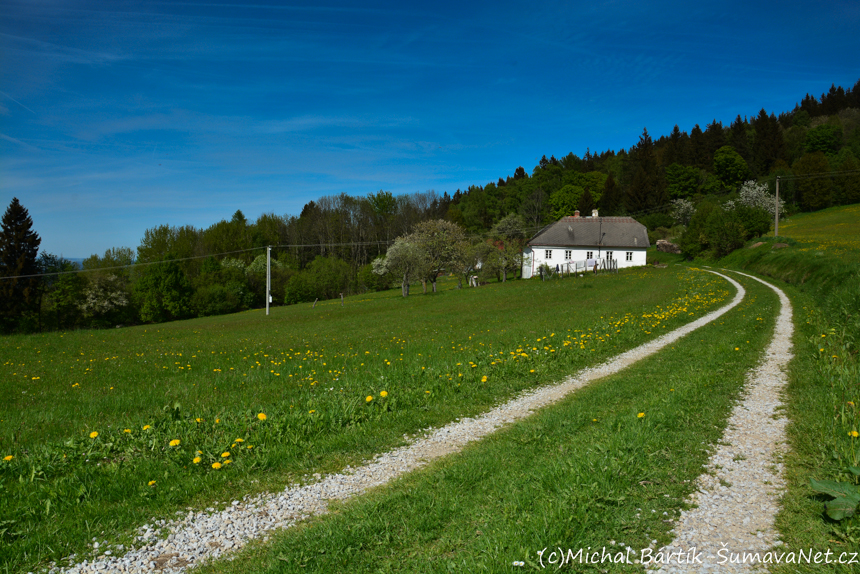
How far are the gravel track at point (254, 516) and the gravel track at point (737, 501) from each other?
2912 mm

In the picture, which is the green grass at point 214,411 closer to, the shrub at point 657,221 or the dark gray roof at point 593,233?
the dark gray roof at point 593,233

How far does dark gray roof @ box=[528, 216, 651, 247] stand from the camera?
6744 centimetres

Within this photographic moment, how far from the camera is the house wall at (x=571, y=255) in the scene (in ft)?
219

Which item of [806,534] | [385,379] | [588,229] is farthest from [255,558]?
[588,229]

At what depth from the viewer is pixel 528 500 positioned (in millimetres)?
4453

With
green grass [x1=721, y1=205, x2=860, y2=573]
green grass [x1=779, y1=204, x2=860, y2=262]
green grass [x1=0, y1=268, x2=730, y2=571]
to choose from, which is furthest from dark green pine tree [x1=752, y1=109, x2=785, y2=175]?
green grass [x1=0, y1=268, x2=730, y2=571]

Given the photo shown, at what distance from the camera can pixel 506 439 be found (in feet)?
21.3

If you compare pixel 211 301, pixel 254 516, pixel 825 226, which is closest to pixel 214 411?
pixel 254 516

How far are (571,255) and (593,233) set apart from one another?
476 cm

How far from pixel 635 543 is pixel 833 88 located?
197 meters

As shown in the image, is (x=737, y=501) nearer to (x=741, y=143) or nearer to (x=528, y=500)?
(x=528, y=500)

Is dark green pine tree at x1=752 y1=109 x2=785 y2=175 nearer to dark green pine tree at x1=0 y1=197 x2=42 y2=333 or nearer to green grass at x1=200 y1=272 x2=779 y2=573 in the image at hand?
green grass at x1=200 y1=272 x2=779 y2=573

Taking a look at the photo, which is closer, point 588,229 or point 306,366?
point 306,366

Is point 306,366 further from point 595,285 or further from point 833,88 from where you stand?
point 833,88
